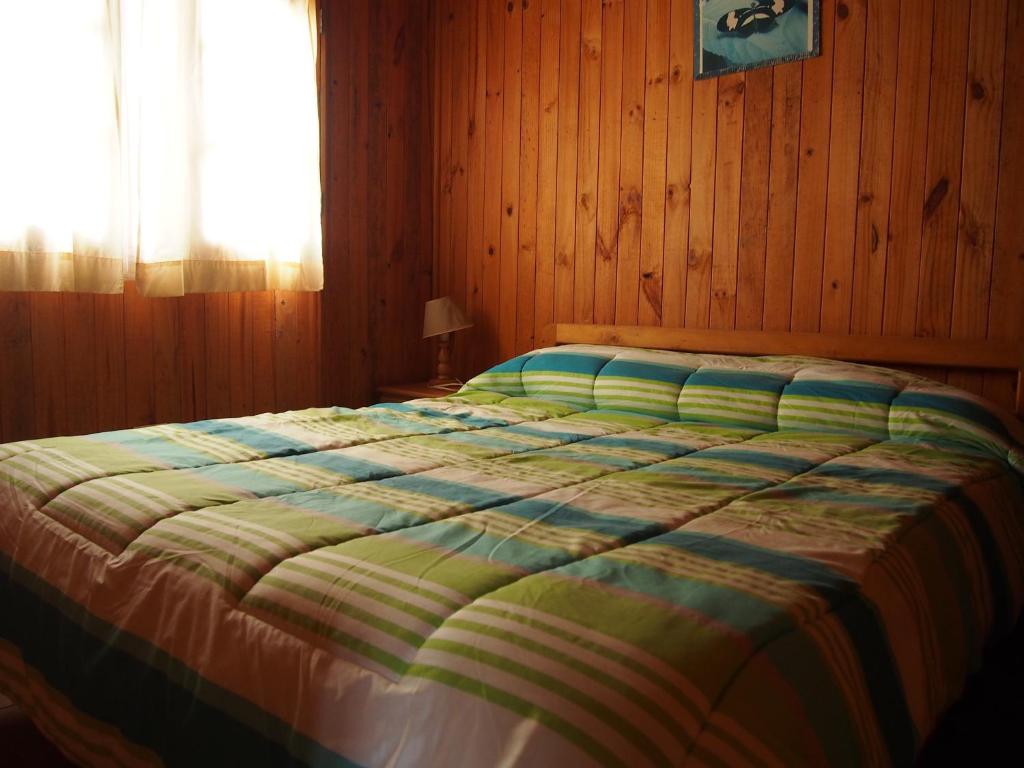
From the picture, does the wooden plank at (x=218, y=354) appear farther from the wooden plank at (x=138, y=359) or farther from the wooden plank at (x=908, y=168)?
the wooden plank at (x=908, y=168)

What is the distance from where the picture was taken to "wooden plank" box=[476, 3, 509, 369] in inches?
144

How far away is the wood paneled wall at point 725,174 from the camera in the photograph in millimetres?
2523

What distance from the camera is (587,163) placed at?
337cm

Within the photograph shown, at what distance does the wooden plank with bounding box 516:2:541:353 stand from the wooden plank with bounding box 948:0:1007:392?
1606mm

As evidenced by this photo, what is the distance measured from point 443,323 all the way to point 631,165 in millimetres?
997

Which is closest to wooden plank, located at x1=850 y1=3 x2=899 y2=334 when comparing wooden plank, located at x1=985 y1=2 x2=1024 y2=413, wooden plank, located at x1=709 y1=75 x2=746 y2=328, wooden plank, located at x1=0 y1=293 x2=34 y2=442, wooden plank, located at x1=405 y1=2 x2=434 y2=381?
wooden plank, located at x1=985 y1=2 x2=1024 y2=413

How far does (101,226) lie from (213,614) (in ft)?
6.53

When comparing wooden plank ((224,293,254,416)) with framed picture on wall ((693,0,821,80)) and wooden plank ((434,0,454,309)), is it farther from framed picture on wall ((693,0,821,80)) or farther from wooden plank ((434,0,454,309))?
framed picture on wall ((693,0,821,80))

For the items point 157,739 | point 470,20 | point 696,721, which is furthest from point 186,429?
point 470,20

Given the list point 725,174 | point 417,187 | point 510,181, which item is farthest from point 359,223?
point 725,174

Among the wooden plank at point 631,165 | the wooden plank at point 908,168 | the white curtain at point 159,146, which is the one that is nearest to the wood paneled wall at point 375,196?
the white curtain at point 159,146

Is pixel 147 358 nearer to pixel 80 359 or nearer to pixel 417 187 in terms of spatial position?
pixel 80 359

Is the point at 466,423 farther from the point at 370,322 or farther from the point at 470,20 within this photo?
the point at 470,20

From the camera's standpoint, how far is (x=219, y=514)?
1.41 m
